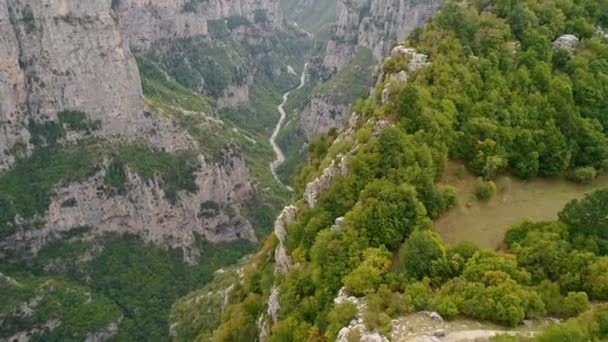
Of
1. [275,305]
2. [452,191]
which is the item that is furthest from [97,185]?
[452,191]

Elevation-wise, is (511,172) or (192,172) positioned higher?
(511,172)

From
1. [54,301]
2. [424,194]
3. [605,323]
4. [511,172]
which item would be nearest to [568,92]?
[511,172]

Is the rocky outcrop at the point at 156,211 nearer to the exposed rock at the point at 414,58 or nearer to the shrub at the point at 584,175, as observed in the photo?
the exposed rock at the point at 414,58

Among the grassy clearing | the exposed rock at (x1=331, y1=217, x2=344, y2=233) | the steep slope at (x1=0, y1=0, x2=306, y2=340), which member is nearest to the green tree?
the grassy clearing

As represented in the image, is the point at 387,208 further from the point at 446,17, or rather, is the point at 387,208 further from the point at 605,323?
the point at 446,17

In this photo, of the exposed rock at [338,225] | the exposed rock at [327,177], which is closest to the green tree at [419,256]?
the exposed rock at [338,225]

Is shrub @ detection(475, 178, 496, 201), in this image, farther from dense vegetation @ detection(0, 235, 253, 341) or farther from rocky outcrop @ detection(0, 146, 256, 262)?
rocky outcrop @ detection(0, 146, 256, 262)
